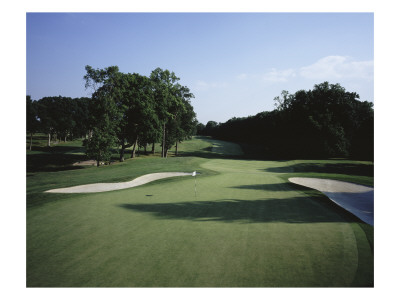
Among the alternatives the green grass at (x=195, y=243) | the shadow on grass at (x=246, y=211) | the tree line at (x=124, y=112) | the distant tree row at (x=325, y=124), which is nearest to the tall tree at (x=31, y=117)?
the tree line at (x=124, y=112)

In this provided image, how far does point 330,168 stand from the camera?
2717cm

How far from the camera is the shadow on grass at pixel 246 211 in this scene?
7.96 m

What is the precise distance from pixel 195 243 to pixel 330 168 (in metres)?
27.2

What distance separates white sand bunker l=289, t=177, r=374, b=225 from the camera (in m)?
10.4

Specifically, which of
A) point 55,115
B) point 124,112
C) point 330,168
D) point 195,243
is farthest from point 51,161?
point 330,168

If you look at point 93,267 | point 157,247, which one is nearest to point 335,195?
point 157,247

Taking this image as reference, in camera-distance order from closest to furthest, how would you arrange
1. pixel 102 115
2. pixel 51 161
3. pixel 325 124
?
pixel 102 115 → pixel 51 161 → pixel 325 124

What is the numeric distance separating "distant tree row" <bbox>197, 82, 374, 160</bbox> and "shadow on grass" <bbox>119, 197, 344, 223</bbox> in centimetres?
3234

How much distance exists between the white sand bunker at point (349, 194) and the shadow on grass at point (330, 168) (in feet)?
25.4

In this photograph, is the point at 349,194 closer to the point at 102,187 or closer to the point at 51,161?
the point at 102,187
